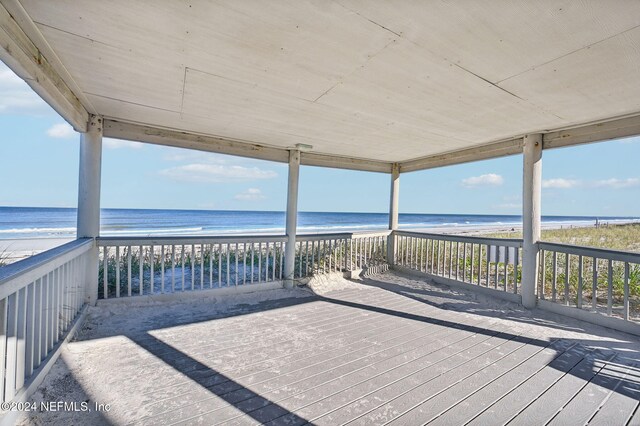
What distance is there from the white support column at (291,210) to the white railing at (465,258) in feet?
8.33

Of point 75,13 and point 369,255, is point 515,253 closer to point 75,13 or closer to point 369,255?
point 369,255

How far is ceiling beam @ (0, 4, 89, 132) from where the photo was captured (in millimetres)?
1575

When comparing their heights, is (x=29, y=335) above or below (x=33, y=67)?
below

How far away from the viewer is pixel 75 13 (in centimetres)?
159

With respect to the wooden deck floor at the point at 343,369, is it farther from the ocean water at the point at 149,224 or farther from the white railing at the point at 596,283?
the ocean water at the point at 149,224

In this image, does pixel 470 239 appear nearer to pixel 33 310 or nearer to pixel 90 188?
pixel 33 310

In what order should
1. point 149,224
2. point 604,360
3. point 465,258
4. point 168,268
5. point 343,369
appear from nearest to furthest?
point 343,369 < point 604,360 < point 465,258 < point 168,268 < point 149,224

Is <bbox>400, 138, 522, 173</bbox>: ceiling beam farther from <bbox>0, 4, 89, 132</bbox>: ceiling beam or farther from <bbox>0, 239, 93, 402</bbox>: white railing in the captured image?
<bbox>0, 239, 93, 402</bbox>: white railing

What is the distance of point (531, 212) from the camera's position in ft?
13.0

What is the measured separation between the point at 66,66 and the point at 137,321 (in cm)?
256

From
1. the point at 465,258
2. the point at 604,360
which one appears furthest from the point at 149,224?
the point at 604,360

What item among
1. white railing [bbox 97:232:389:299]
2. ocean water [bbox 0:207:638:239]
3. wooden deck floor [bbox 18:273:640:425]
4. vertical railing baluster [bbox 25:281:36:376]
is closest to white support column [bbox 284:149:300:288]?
white railing [bbox 97:232:389:299]

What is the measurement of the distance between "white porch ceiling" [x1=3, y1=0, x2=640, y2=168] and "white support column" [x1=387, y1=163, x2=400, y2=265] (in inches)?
→ 105

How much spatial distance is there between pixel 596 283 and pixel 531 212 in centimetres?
107
